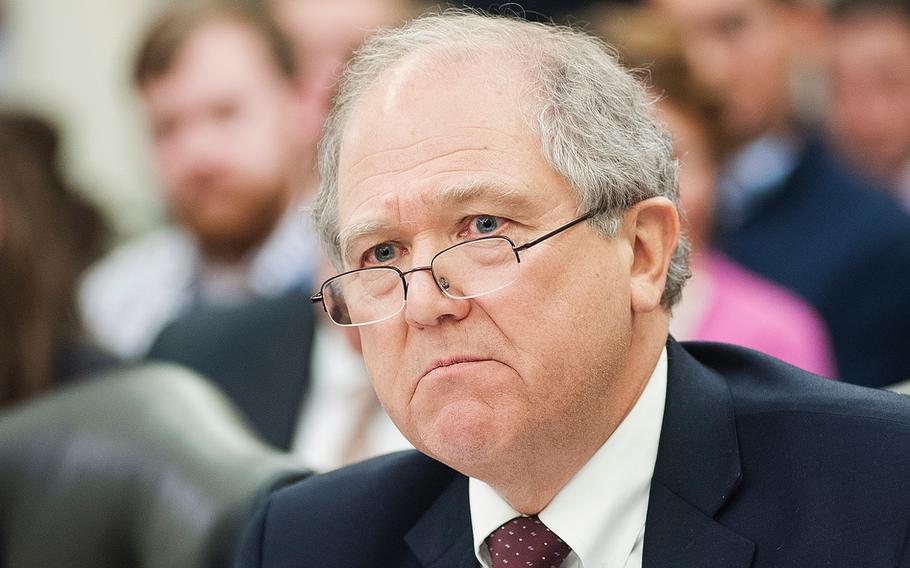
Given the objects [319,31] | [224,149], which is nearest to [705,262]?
[224,149]

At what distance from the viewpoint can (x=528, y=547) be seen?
198 centimetres

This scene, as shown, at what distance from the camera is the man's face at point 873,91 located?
16.7 ft

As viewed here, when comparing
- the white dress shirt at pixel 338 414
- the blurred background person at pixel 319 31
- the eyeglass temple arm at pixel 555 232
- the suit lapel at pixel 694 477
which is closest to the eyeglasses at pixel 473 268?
the eyeglass temple arm at pixel 555 232

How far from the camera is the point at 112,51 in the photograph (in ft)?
28.6

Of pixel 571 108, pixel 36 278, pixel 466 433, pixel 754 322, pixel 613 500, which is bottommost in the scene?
pixel 754 322

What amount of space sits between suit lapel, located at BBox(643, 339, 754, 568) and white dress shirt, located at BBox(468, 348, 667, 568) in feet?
0.11

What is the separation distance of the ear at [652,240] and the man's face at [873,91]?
3.44 meters

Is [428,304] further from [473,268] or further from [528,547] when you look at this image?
[528,547]

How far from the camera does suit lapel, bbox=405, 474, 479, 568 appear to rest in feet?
6.77

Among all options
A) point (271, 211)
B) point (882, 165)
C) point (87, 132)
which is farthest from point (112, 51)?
point (882, 165)

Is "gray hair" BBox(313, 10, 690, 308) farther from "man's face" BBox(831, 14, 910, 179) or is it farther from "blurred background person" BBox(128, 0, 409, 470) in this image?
"man's face" BBox(831, 14, 910, 179)

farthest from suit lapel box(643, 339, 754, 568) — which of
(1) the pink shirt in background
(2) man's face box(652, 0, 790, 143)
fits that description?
(2) man's face box(652, 0, 790, 143)

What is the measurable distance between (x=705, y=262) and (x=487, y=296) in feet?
6.51

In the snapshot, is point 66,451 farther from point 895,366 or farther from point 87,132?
point 87,132
